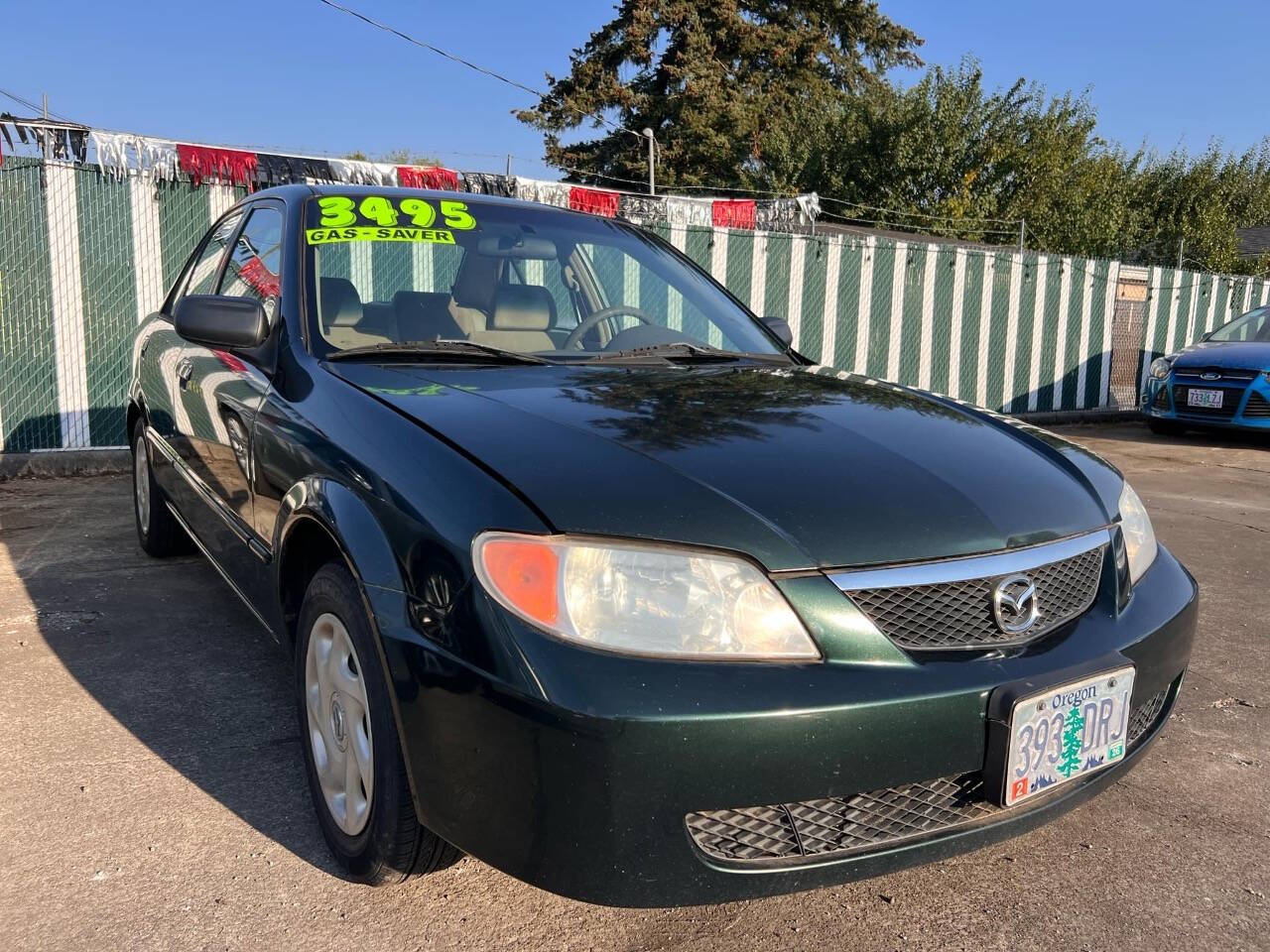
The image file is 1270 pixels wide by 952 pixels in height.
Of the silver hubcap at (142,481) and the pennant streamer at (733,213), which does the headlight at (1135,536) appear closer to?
the silver hubcap at (142,481)

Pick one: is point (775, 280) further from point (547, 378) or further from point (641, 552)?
point (641, 552)

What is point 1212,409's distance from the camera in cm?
973

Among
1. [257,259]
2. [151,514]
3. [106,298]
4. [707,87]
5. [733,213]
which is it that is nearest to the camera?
[257,259]

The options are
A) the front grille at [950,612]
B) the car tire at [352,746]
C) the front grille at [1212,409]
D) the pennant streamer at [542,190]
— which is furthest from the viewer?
the front grille at [1212,409]

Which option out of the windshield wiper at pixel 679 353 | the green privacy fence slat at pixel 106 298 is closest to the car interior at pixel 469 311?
the windshield wiper at pixel 679 353

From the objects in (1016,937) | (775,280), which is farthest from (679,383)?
(775,280)

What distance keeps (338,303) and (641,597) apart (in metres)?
1.47

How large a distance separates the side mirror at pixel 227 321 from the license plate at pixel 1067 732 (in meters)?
1.97

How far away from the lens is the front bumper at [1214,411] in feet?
31.0

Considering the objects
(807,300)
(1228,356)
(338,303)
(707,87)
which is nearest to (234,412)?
(338,303)

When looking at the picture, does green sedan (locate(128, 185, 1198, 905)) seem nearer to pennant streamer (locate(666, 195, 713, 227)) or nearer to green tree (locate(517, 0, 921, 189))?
pennant streamer (locate(666, 195, 713, 227))

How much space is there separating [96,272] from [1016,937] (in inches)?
282

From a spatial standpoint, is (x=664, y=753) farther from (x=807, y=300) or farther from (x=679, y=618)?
(x=807, y=300)

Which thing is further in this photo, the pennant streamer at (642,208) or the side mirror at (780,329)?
the pennant streamer at (642,208)
